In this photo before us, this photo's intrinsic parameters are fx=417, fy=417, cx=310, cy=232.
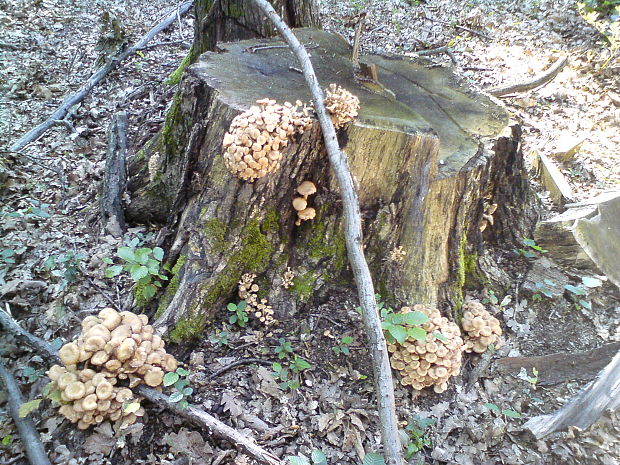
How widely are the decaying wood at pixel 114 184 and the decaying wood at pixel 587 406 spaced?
4062mm

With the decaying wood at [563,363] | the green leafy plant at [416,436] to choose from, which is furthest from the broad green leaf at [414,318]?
the decaying wood at [563,363]

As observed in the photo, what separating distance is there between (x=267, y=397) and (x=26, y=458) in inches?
60.3

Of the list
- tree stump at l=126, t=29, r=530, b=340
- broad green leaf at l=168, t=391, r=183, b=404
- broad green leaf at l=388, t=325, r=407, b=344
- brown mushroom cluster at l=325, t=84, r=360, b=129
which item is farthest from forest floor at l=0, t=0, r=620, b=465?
brown mushroom cluster at l=325, t=84, r=360, b=129

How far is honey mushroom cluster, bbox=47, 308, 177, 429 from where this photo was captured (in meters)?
2.59

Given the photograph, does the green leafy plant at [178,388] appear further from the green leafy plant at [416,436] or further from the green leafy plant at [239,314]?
the green leafy plant at [416,436]

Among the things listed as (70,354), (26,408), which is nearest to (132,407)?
(70,354)

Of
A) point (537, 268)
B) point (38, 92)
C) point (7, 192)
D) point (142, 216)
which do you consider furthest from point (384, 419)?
point (38, 92)

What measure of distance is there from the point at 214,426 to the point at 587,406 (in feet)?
8.49

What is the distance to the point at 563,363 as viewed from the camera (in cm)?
347

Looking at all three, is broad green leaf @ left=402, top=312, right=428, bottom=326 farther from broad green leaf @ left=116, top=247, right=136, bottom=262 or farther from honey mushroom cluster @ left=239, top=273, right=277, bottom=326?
broad green leaf @ left=116, top=247, right=136, bottom=262

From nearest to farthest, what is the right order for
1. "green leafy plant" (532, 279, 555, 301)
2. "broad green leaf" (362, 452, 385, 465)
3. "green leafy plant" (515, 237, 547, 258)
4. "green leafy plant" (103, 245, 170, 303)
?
"broad green leaf" (362, 452, 385, 465) → "green leafy plant" (103, 245, 170, 303) → "green leafy plant" (532, 279, 555, 301) → "green leafy plant" (515, 237, 547, 258)

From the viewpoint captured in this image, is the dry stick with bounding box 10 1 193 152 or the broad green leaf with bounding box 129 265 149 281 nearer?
the broad green leaf with bounding box 129 265 149 281

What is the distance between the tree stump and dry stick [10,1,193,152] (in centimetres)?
263

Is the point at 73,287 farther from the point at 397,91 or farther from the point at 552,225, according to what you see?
the point at 552,225
